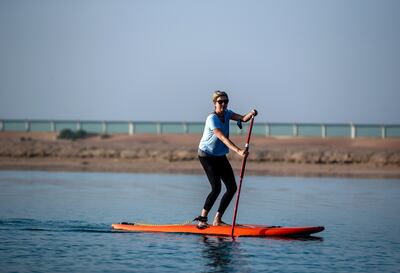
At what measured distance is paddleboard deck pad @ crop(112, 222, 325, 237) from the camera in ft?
46.9

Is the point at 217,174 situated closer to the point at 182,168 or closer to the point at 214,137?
the point at 214,137

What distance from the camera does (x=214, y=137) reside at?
47.0ft

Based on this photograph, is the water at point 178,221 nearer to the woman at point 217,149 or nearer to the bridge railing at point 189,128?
the woman at point 217,149

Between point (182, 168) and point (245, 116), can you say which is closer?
point (245, 116)

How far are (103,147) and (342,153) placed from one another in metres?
10.0

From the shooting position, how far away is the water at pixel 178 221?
11.8 m

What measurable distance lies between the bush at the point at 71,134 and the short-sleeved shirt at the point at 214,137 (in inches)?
1391

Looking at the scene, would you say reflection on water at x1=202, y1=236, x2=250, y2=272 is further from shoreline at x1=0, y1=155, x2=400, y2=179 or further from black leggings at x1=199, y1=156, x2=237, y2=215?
shoreline at x1=0, y1=155, x2=400, y2=179

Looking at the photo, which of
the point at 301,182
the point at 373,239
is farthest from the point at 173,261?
the point at 301,182

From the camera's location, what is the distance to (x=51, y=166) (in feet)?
115

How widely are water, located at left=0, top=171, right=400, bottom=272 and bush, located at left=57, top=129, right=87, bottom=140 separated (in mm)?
22185

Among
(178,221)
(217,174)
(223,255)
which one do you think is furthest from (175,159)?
(223,255)

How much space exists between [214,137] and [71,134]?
3641cm

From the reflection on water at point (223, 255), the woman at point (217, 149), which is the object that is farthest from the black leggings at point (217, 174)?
the reflection on water at point (223, 255)
